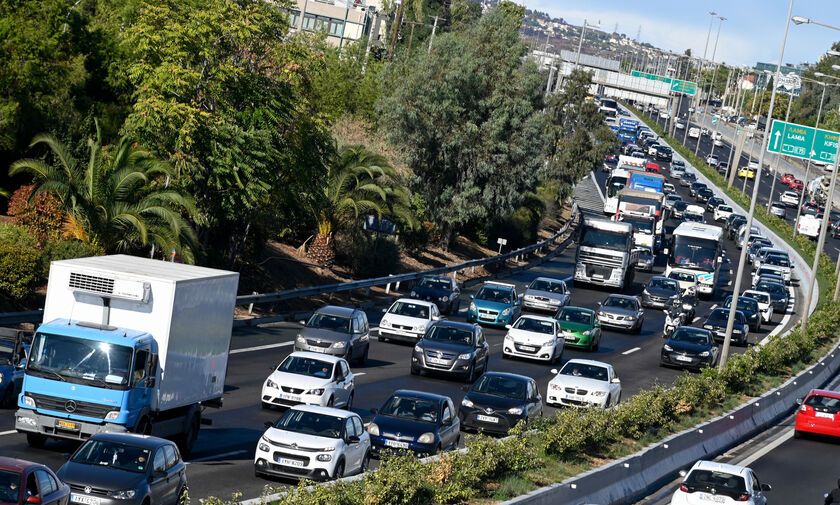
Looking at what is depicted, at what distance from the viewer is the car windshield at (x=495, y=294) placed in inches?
1658

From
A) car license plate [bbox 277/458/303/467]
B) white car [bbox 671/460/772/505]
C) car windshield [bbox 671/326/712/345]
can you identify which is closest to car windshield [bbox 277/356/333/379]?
car license plate [bbox 277/458/303/467]

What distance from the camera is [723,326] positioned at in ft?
149

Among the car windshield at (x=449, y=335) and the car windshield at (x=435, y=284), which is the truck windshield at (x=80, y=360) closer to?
the car windshield at (x=449, y=335)

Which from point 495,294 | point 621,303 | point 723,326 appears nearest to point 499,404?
point 495,294

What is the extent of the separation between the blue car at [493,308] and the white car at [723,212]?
183 feet

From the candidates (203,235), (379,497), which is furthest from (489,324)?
(379,497)

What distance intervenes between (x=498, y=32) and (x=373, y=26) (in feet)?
273

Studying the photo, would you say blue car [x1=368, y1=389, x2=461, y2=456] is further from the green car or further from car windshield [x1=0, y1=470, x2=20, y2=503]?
the green car

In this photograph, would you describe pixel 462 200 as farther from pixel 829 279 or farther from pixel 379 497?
pixel 379 497

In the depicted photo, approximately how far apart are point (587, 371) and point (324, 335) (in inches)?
270

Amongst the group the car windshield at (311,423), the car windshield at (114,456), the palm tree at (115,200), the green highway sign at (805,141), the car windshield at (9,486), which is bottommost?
the car windshield at (311,423)

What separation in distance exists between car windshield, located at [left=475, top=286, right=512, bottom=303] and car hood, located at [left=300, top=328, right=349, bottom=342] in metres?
12.7

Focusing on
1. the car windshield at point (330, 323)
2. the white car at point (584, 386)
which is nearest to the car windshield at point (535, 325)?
the white car at point (584, 386)

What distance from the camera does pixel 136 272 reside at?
18359 mm
